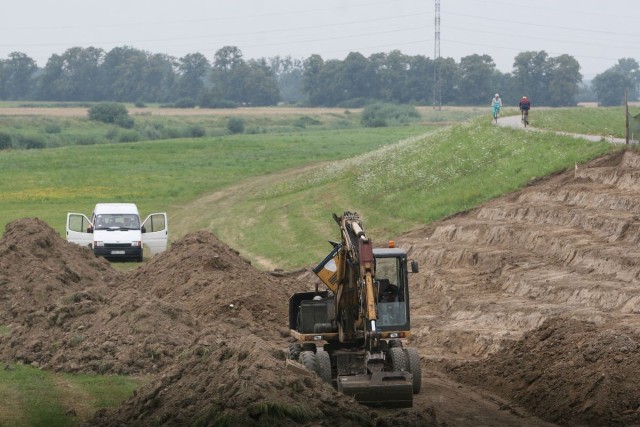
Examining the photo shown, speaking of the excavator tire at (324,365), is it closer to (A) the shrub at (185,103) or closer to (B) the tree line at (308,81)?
(B) the tree line at (308,81)

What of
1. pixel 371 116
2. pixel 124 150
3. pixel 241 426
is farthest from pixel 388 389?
pixel 371 116

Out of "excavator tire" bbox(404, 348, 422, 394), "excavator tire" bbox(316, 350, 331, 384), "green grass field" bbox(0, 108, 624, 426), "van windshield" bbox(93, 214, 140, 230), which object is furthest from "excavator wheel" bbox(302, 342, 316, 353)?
"van windshield" bbox(93, 214, 140, 230)

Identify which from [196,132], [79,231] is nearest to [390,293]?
[79,231]

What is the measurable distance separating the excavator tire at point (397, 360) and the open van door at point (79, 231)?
91.8ft

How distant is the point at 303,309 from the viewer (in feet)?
74.3

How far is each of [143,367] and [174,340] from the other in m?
1.32

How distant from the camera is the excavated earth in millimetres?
18516

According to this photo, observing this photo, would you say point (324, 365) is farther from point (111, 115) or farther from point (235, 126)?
point (111, 115)

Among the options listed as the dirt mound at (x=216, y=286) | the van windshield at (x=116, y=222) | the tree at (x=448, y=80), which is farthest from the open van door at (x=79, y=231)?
the tree at (x=448, y=80)

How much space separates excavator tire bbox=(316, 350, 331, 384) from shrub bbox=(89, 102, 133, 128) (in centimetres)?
11376

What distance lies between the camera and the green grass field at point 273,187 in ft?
79.7

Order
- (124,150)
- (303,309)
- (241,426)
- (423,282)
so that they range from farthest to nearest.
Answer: (124,150), (423,282), (303,309), (241,426)

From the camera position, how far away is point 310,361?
69.6 ft

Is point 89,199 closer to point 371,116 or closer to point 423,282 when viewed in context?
point 423,282
